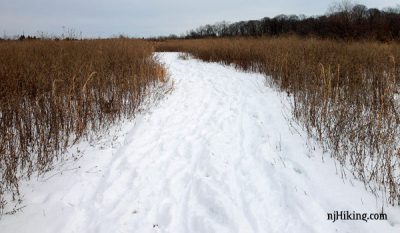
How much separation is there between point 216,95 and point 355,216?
4.87 meters

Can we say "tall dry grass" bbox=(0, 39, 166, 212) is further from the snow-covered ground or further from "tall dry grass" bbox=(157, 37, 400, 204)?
"tall dry grass" bbox=(157, 37, 400, 204)

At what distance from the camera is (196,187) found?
304cm

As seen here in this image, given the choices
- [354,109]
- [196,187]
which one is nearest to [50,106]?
[196,187]

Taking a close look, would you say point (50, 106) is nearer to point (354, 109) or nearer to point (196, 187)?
point (196, 187)

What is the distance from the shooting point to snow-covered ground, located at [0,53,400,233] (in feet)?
8.05

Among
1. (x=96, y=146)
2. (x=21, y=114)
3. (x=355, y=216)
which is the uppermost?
(x=21, y=114)

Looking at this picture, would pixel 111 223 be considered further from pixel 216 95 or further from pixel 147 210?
pixel 216 95

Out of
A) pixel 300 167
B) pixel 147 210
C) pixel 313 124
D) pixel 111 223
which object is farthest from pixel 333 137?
pixel 111 223

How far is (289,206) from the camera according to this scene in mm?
2693

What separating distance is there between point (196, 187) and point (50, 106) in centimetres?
224

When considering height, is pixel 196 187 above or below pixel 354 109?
below

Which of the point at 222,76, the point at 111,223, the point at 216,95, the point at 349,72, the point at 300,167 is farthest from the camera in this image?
the point at 222,76

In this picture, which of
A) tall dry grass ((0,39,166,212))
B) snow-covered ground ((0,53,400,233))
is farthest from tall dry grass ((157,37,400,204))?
tall dry grass ((0,39,166,212))

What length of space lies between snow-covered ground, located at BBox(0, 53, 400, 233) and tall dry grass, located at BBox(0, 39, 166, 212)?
0.23 m
